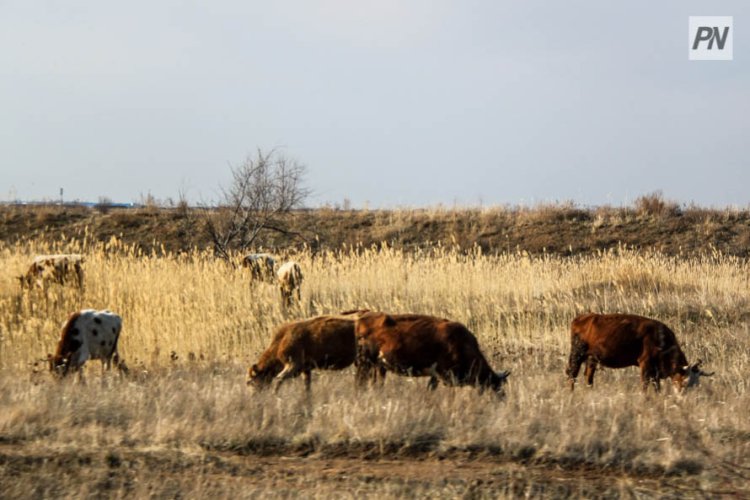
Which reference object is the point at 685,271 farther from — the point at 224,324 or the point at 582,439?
the point at 582,439

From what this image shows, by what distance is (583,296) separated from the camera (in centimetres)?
1582

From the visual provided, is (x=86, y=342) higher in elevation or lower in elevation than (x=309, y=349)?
lower

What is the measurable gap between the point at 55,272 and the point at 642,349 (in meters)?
9.54

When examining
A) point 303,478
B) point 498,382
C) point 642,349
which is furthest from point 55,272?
point 303,478

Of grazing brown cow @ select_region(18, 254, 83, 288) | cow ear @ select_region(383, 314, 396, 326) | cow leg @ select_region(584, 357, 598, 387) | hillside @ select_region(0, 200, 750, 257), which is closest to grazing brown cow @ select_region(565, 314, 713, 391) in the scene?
cow leg @ select_region(584, 357, 598, 387)

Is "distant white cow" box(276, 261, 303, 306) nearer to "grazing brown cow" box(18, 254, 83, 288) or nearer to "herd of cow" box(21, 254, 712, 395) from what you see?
"grazing brown cow" box(18, 254, 83, 288)

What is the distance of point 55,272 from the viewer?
46.1 ft

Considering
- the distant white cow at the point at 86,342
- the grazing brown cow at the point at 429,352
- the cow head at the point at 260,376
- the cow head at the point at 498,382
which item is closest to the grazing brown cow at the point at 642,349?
the cow head at the point at 498,382

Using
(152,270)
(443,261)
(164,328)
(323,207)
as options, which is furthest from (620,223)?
(164,328)

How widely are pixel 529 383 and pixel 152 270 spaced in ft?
26.1

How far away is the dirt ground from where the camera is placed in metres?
5.31

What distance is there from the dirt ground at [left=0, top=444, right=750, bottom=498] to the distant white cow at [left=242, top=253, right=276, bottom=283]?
865 cm

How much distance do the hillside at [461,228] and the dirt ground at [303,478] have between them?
2401 centimetres

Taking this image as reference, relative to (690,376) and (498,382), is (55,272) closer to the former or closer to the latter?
(498,382)
